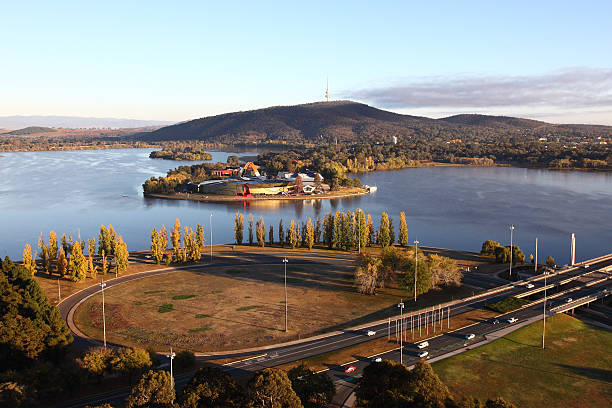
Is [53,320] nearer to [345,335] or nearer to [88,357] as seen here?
[88,357]

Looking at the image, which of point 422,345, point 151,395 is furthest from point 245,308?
point 151,395

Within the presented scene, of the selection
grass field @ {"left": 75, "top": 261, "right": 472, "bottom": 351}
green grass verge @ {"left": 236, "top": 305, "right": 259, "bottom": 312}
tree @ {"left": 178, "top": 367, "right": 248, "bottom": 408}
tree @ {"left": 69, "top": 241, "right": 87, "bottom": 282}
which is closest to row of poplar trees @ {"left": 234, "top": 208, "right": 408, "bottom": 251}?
grass field @ {"left": 75, "top": 261, "right": 472, "bottom": 351}

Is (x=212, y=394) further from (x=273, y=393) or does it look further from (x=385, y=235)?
(x=385, y=235)

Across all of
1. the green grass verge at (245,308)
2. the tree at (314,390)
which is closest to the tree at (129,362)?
the tree at (314,390)

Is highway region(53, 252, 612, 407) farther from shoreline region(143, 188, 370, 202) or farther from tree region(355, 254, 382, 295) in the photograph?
shoreline region(143, 188, 370, 202)

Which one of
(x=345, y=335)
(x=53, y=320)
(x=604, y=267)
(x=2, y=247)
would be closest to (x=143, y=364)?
(x=53, y=320)

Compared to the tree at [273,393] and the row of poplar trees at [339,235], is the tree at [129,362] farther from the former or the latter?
the row of poplar trees at [339,235]

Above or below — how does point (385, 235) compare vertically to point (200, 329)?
above
